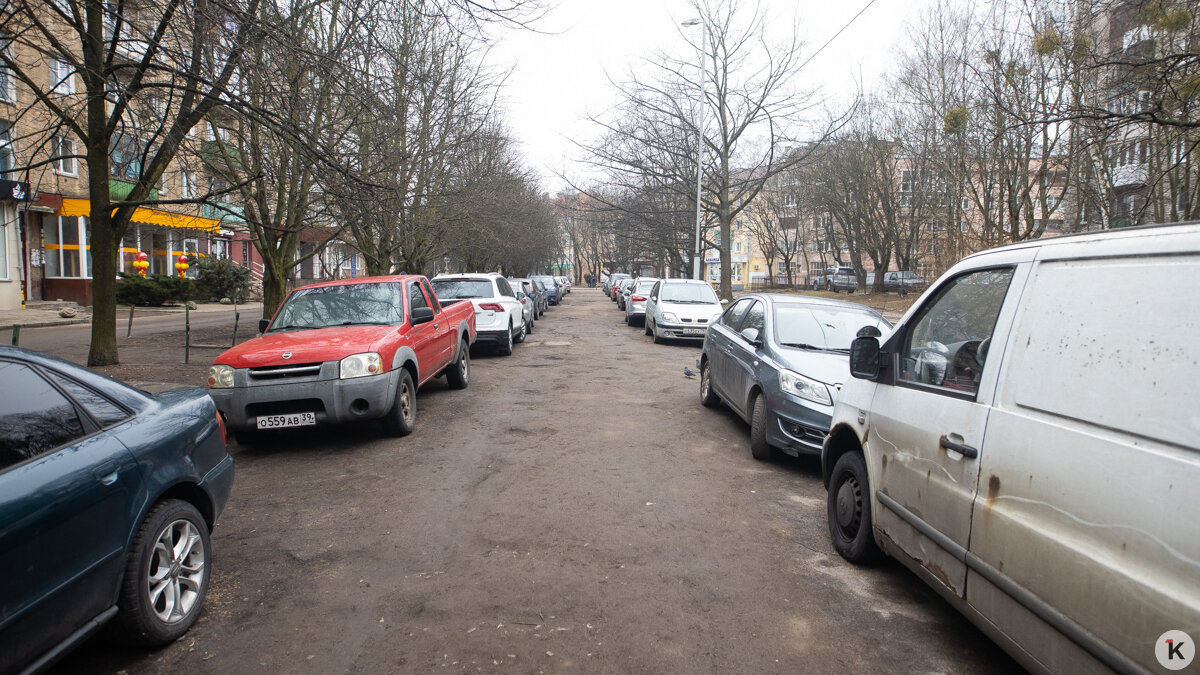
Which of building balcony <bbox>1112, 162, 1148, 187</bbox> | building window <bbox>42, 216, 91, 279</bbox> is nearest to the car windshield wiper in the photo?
building balcony <bbox>1112, 162, 1148, 187</bbox>

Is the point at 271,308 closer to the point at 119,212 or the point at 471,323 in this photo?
the point at 119,212

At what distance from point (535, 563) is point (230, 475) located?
5.93 feet

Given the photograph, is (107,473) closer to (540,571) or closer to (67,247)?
(540,571)

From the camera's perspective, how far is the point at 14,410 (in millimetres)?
2725

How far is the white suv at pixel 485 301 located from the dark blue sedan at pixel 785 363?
6351mm

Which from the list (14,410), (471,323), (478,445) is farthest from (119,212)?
(14,410)

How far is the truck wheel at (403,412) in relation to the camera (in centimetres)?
709

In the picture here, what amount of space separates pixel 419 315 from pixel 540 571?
15.5 ft

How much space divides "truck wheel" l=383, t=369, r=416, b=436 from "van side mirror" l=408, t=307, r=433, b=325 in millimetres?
716

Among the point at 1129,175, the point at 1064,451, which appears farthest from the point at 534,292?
the point at 1064,451

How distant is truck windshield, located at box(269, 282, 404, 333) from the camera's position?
7.71 m

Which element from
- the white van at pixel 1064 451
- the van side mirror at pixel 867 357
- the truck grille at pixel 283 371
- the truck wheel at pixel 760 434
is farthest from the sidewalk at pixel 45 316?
the white van at pixel 1064 451

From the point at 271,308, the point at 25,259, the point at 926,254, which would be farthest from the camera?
the point at 926,254

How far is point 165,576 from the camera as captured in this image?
319 centimetres
